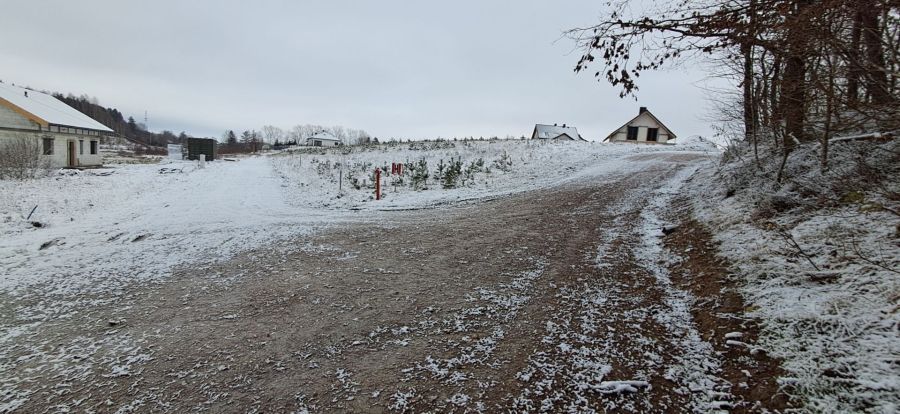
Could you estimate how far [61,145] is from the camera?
2288 centimetres

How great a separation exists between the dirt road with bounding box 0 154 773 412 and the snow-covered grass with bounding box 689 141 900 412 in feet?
1.05

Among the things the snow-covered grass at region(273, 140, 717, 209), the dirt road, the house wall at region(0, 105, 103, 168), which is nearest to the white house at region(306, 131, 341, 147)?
the house wall at region(0, 105, 103, 168)

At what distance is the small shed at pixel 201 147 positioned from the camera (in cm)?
3797

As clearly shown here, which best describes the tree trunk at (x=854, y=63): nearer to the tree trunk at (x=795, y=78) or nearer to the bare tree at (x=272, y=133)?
the tree trunk at (x=795, y=78)

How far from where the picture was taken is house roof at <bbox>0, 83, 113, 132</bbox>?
20.8 m

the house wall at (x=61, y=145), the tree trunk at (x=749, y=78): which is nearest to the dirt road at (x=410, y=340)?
the tree trunk at (x=749, y=78)

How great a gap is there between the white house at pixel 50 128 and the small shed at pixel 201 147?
33.3 ft

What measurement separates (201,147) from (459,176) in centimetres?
3397

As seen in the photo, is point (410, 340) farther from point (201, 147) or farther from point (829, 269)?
point (201, 147)

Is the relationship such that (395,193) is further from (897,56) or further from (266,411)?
(897,56)

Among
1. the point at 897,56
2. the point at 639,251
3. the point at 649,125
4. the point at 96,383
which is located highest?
the point at 649,125

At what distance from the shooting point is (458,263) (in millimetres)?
5840

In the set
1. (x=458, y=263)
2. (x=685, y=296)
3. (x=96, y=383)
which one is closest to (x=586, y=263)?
(x=685, y=296)

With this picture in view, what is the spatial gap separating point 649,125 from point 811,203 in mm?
37495
